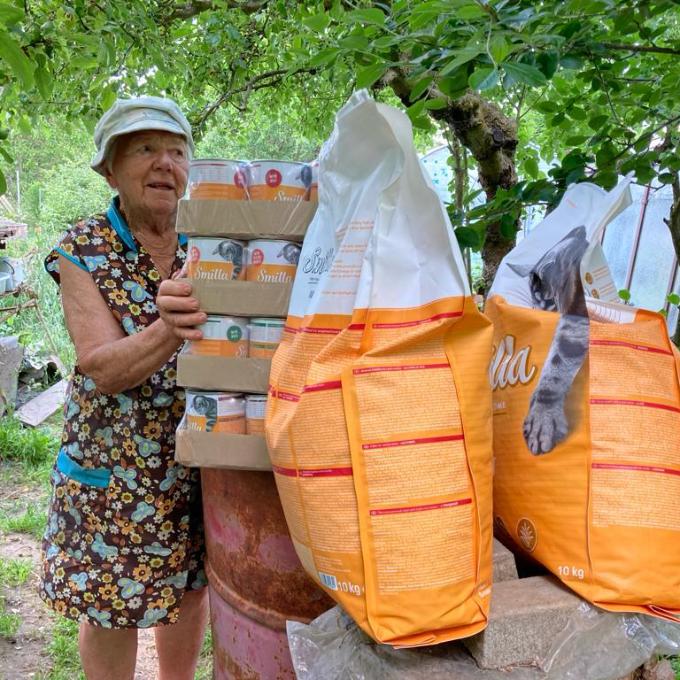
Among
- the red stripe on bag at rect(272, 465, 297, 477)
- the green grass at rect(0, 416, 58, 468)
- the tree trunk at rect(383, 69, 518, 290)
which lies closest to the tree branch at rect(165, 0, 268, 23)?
the tree trunk at rect(383, 69, 518, 290)

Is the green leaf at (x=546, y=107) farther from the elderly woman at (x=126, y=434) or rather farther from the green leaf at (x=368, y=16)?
the elderly woman at (x=126, y=434)

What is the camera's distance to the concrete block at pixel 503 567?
44.0 inches

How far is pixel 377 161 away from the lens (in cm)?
106

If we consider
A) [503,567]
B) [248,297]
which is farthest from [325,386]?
[503,567]

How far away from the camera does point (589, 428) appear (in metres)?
1.03

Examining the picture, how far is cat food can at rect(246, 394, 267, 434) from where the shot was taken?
1.25 m

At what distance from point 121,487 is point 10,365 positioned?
180 inches

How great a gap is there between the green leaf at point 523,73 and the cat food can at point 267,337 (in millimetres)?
597

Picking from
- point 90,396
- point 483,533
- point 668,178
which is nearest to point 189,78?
point 90,396

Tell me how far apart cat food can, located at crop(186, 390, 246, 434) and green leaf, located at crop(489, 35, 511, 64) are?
75 cm

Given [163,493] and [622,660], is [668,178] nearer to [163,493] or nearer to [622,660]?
[622,660]

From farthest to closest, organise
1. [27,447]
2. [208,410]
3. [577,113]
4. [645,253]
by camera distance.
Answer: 1. [645,253]
2. [27,447]
3. [577,113]
4. [208,410]

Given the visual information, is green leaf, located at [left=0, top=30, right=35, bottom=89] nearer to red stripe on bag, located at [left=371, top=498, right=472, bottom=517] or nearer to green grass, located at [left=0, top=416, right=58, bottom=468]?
red stripe on bag, located at [left=371, top=498, right=472, bottom=517]

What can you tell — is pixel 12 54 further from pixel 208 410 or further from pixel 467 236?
pixel 467 236
